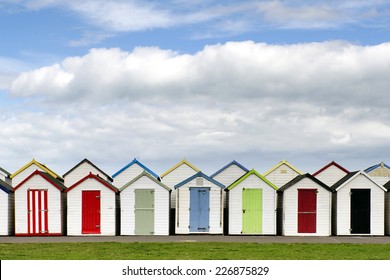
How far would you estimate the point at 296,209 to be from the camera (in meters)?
35.6

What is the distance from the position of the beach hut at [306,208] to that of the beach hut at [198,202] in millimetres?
3665

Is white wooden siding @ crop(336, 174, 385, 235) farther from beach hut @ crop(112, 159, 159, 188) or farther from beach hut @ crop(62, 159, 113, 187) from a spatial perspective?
beach hut @ crop(62, 159, 113, 187)

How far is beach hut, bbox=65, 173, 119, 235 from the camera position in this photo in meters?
35.2

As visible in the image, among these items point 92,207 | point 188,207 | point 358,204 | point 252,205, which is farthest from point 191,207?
point 358,204

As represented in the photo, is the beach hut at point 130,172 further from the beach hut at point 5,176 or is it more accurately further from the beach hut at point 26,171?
the beach hut at point 5,176

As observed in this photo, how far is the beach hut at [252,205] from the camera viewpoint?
35.4 m

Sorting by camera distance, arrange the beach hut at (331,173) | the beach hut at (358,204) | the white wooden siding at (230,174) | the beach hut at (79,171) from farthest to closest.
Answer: the beach hut at (79,171) → the beach hut at (331,173) → the white wooden siding at (230,174) → the beach hut at (358,204)

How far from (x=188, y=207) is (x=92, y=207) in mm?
5157

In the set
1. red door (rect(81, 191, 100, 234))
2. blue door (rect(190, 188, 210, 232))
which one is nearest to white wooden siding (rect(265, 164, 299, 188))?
blue door (rect(190, 188, 210, 232))

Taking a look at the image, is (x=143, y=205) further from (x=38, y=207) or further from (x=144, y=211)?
(x=38, y=207)

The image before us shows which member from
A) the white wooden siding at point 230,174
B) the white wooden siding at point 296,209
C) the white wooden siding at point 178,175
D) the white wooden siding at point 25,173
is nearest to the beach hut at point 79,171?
the white wooden siding at point 25,173

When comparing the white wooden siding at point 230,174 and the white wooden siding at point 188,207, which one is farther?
the white wooden siding at point 230,174

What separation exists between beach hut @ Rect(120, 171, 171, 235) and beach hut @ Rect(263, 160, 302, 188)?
9850 millimetres

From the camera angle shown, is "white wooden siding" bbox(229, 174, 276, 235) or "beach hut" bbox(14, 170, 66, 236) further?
"white wooden siding" bbox(229, 174, 276, 235)
